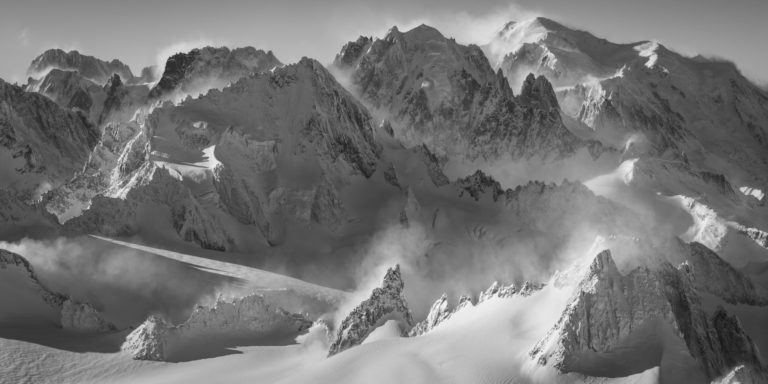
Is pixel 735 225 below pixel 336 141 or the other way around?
below

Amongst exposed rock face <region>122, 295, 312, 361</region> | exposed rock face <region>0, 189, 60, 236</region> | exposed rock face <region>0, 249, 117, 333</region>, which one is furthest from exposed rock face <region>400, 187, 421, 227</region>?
exposed rock face <region>0, 249, 117, 333</region>

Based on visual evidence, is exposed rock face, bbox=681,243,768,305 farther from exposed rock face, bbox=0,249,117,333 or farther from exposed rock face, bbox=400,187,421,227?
exposed rock face, bbox=0,249,117,333

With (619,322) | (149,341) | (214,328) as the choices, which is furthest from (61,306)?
(619,322)

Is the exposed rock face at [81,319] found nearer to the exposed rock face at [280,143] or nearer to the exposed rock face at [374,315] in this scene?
the exposed rock face at [374,315]

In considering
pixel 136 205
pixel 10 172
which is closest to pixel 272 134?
pixel 136 205

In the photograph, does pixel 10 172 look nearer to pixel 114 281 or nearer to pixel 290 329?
pixel 114 281

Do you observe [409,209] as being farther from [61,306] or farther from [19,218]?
[61,306]

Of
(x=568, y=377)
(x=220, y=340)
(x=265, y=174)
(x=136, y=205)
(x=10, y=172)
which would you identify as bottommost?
(x=568, y=377)
